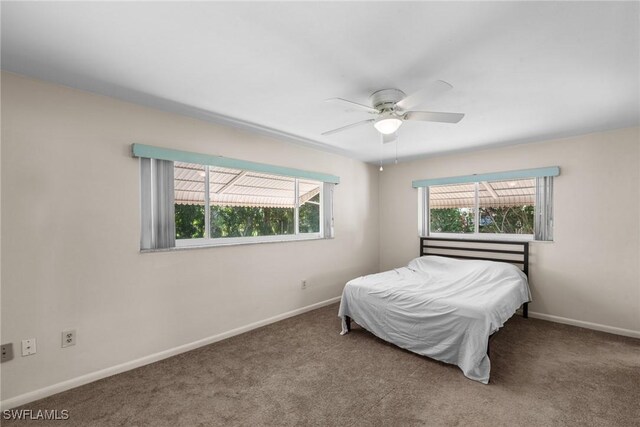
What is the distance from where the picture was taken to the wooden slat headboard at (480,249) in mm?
3816

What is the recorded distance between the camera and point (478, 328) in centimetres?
233

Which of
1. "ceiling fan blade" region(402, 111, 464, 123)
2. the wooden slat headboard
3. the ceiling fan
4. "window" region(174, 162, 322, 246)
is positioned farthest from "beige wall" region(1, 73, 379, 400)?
the wooden slat headboard

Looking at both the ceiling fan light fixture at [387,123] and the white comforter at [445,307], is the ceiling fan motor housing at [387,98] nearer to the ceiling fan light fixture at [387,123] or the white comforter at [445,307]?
the ceiling fan light fixture at [387,123]

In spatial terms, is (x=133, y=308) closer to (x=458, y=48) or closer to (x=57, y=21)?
(x=57, y=21)

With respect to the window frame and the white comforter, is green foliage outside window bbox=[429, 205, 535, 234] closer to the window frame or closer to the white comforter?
the window frame

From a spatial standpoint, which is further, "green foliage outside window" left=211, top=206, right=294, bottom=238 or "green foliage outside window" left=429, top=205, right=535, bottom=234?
"green foliage outside window" left=429, top=205, right=535, bottom=234

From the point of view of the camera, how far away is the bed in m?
2.38

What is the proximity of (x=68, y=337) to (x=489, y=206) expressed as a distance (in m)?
4.98

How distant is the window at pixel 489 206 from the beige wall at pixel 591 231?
0.14 meters

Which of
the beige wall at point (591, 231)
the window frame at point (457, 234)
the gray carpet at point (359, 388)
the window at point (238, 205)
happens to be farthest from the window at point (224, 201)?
the beige wall at point (591, 231)

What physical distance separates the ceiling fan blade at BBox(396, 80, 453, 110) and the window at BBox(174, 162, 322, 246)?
201 centimetres

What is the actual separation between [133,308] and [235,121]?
199 cm

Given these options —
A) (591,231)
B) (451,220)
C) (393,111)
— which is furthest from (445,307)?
(451,220)

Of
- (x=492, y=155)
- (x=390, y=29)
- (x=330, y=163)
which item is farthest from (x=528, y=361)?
(x=330, y=163)
